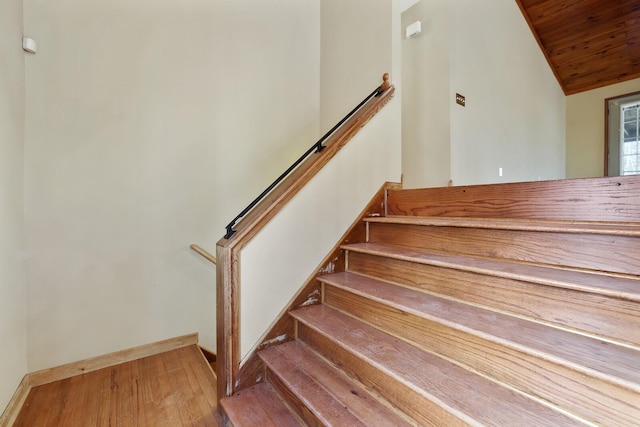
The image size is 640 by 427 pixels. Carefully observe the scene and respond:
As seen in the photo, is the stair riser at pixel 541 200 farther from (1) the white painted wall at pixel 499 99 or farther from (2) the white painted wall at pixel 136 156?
(2) the white painted wall at pixel 136 156

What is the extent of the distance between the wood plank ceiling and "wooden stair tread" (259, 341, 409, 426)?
17.4ft

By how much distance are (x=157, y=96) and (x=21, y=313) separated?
1.75 metres

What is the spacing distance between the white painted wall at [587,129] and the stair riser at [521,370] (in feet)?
18.5

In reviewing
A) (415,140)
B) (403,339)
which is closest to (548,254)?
(403,339)

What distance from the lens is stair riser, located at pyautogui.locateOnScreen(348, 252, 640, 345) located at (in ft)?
2.84

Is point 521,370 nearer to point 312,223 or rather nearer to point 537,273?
point 537,273

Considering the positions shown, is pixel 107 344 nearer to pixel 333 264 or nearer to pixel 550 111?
pixel 333 264

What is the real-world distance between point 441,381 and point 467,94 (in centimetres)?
310

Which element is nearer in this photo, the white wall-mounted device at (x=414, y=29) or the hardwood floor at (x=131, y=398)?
the hardwood floor at (x=131, y=398)

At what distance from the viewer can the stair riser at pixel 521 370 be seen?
0.73m

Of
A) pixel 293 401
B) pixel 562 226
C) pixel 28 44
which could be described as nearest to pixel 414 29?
pixel 562 226

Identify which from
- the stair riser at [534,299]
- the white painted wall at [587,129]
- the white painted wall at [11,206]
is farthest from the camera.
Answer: the white painted wall at [587,129]

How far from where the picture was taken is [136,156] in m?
2.11

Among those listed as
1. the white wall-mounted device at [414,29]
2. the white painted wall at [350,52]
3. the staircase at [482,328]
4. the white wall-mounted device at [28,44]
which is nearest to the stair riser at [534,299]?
the staircase at [482,328]
